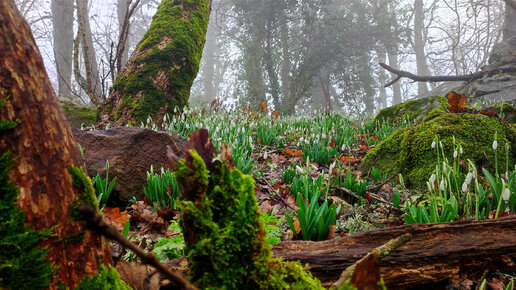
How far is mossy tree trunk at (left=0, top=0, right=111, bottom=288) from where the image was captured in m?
0.69

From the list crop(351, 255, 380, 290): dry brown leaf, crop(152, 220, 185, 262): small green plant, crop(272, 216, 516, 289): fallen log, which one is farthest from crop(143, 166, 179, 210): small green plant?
crop(351, 255, 380, 290): dry brown leaf

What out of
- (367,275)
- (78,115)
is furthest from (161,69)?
(367,275)

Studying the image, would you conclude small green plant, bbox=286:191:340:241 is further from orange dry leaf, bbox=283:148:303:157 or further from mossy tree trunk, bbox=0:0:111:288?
orange dry leaf, bbox=283:148:303:157

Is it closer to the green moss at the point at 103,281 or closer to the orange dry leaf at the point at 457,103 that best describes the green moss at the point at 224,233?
the green moss at the point at 103,281

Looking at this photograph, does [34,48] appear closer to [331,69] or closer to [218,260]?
[218,260]

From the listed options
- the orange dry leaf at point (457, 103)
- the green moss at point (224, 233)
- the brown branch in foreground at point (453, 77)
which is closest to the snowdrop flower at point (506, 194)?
the green moss at point (224, 233)

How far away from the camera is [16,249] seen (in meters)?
0.65

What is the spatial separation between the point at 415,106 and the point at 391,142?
4024 mm

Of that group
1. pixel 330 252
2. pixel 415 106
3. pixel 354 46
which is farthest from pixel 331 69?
pixel 330 252

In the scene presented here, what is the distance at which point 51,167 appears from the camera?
74 cm

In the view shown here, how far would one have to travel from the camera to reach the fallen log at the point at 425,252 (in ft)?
3.63

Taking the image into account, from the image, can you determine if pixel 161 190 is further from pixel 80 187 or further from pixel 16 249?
pixel 16 249

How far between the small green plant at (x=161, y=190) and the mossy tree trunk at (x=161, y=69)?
2.36 meters

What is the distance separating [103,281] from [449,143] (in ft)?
11.2
